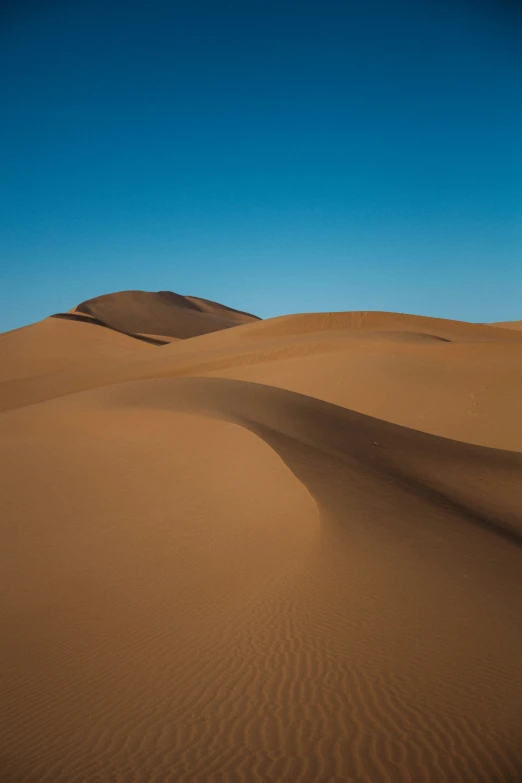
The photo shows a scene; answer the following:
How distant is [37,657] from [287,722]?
9.24 feet

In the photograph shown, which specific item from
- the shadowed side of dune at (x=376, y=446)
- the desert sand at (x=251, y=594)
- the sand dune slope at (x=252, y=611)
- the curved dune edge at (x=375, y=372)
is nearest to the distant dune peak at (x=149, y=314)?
the curved dune edge at (x=375, y=372)

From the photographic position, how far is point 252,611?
6723 millimetres

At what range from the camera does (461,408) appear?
23000 mm

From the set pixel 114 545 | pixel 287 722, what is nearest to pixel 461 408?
pixel 114 545

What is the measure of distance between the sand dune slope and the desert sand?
3cm

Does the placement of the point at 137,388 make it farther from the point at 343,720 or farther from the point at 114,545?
the point at 343,720

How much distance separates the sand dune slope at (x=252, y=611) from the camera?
4434 mm

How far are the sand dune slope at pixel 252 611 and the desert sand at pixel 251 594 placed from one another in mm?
28

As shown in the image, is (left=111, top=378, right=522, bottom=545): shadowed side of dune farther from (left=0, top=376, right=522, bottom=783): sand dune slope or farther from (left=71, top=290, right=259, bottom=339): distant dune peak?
(left=71, top=290, right=259, bottom=339): distant dune peak

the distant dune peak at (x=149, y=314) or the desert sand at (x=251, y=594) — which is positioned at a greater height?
the distant dune peak at (x=149, y=314)

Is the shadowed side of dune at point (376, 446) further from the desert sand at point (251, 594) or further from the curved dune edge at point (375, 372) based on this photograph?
the curved dune edge at point (375, 372)

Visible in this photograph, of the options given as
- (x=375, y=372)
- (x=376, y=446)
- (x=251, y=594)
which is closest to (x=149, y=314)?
(x=375, y=372)

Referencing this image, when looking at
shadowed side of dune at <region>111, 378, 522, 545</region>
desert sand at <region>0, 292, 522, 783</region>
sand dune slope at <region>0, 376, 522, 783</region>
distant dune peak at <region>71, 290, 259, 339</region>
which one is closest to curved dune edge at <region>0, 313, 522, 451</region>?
desert sand at <region>0, 292, 522, 783</region>

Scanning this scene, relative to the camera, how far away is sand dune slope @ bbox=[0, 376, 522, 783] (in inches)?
175
